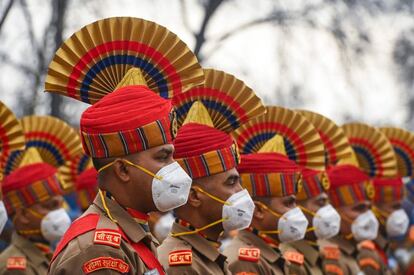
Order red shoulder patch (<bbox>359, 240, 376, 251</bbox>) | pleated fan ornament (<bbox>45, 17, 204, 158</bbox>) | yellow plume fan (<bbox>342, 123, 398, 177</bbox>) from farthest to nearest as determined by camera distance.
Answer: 1. red shoulder patch (<bbox>359, 240, 376, 251</bbox>)
2. yellow plume fan (<bbox>342, 123, 398, 177</bbox>)
3. pleated fan ornament (<bbox>45, 17, 204, 158</bbox>)

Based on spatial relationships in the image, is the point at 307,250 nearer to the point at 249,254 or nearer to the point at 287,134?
the point at 287,134

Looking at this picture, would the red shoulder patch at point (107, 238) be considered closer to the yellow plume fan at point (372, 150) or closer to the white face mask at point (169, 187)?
the white face mask at point (169, 187)

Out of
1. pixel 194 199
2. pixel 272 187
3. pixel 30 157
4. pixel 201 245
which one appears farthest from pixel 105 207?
pixel 30 157

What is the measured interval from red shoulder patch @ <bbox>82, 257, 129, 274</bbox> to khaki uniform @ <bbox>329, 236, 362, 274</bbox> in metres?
6.16

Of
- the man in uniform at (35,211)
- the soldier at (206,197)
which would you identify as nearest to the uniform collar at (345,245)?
the man in uniform at (35,211)

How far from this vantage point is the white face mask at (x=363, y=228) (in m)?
12.1

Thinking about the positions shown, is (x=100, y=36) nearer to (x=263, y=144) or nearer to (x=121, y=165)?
(x=121, y=165)

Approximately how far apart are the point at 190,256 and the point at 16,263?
2.88 meters

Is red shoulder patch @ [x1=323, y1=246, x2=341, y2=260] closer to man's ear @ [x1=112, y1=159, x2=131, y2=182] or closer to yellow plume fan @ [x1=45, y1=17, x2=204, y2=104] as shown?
yellow plume fan @ [x1=45, y1=17, x2=204, y2=104]

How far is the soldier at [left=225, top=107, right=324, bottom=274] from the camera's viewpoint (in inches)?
359

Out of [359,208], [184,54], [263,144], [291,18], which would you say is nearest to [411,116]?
[291,18]

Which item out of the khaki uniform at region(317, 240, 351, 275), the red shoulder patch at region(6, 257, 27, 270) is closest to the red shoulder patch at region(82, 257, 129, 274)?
the red shoulder patch at region(6, 257, 27, 270)

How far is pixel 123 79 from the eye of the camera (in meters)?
6.81

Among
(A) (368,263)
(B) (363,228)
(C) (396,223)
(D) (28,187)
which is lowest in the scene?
(A) (368,263)
